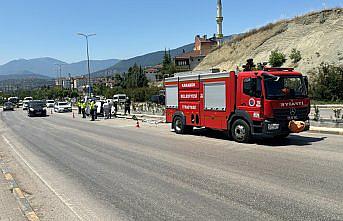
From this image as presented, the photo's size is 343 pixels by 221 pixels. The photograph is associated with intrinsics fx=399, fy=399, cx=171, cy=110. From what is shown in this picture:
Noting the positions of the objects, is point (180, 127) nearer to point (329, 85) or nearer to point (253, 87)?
point (253, 87)

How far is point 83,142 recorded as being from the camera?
1741 centimetres

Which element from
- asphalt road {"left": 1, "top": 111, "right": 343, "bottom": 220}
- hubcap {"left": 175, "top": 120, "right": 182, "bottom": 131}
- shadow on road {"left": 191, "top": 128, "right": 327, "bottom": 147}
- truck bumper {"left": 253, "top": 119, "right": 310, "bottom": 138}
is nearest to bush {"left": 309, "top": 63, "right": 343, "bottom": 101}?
hubcap {"left": 175, "top": 120, "right": 182, "bottom": 131}

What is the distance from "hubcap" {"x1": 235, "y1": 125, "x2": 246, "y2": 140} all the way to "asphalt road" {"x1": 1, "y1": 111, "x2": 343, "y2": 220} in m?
0.34

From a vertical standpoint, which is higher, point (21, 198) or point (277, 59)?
point (277, 59)

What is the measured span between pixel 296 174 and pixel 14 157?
9.73 meters

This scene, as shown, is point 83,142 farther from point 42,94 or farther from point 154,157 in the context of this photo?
point 42,94

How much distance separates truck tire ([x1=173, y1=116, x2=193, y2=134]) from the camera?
61.0 feet

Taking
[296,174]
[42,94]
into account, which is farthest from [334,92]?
[42,94]

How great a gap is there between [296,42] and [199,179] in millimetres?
50219

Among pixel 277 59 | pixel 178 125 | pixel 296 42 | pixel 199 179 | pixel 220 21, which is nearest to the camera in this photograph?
pixel 199 179

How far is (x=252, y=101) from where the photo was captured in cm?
1405

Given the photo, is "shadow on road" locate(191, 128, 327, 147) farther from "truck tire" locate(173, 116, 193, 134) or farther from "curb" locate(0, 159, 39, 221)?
"curb" locate(0, 159, 39, 221)

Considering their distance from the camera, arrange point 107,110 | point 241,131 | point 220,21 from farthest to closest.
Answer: point 220,21, point 107,110, point 241,131

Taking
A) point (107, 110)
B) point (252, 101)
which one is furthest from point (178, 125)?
point (107, 110)
